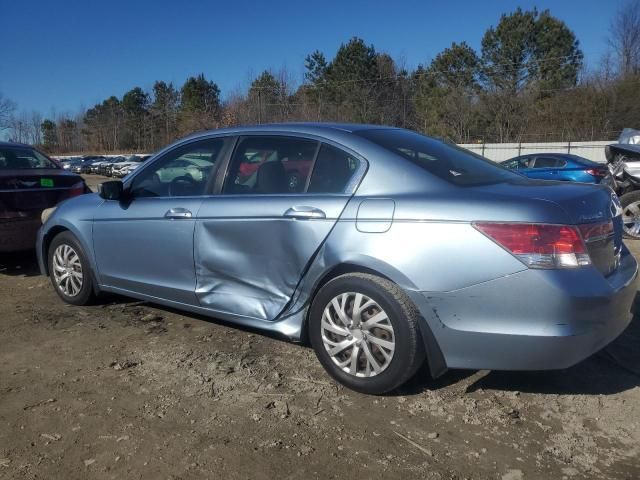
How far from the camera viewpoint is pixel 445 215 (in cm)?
292

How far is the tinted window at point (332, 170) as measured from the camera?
3377 mm

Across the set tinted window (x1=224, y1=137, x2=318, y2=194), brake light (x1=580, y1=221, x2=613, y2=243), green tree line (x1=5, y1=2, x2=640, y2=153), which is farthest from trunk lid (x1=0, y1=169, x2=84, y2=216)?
green tree line (x1=5, y1=2, x2=640, y2=153)

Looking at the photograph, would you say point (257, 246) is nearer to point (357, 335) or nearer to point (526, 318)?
point (357, 335)

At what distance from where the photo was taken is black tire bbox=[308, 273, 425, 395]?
3.01 metres

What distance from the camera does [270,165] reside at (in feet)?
12.4

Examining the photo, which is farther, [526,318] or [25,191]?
[25,191]

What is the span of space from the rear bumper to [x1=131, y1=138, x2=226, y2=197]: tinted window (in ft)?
6.06

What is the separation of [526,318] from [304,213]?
1363mm

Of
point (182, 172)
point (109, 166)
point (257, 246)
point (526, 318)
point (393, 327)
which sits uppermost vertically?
point (182, 172)

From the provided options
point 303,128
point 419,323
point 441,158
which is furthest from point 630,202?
point 419,323

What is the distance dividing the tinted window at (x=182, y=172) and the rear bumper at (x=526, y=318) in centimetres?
185

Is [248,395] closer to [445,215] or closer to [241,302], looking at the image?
[241,302]

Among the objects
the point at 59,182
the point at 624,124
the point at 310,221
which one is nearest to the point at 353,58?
the point at 624,124

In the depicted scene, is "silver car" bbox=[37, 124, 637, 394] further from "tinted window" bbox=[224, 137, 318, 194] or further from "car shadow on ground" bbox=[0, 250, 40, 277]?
"car shadow on ground" bbox=[0, 250, 40, 277]
